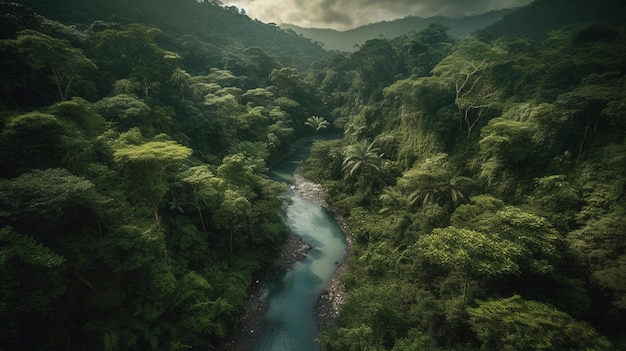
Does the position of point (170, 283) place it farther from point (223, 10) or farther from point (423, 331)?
point (223, 10)

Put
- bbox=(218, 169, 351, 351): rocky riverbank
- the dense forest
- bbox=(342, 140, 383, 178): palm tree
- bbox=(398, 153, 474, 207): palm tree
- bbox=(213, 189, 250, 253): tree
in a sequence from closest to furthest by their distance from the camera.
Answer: the dense forest < bbox=(218, 169, 351, 351): rocky riverbank < bbox=(213, 189, 250, 253): tree < bbox=(398, 153, 474, 207): palm tree < bbox=(342, 140, 383, 178): palm tree

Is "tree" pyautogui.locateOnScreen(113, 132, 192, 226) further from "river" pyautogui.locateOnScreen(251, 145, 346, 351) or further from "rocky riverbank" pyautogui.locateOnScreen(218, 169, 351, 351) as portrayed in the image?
"river" pyautogui.locateOnScreen(251, 145, 346, 351)

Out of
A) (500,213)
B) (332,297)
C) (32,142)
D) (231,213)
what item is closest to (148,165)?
(32,142)

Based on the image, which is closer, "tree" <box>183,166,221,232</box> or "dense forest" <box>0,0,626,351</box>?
"dense forest" <box>0,0,626,351</box>

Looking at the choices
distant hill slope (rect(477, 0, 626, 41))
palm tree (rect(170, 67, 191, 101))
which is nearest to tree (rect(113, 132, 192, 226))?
palm tree (rect(170, 67, 191, 101))

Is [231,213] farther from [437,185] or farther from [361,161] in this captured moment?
[361,161]

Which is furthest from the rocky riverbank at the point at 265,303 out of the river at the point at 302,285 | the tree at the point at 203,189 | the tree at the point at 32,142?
the tree at the point at 32,142
